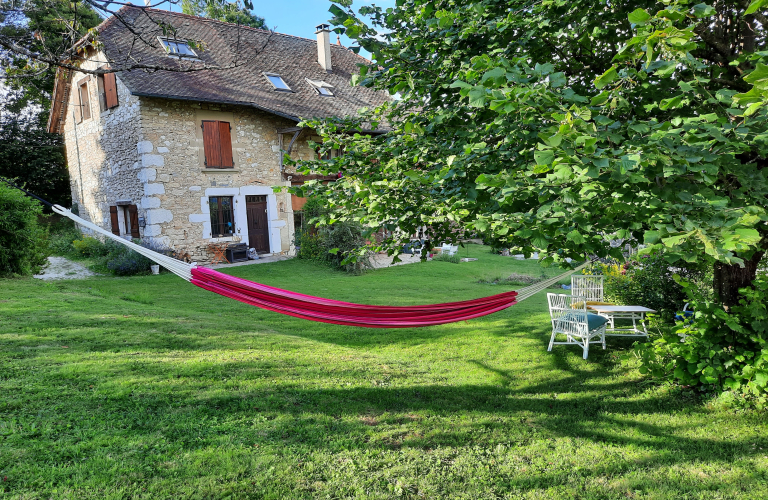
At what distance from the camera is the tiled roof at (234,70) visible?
1212 cm

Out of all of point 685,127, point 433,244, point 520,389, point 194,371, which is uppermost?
point 685,127

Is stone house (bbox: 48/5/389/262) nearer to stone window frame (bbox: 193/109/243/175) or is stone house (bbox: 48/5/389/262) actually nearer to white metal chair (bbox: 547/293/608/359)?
stone window frame (bbox: 193/109/243/175)

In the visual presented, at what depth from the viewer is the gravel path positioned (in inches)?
398

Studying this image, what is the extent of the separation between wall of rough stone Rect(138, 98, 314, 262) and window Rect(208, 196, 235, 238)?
169mm

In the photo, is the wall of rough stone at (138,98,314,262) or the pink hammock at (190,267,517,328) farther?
the wall of rough stone at (138,98,314,262)

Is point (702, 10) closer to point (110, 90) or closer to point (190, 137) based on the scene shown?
point (190, 137)

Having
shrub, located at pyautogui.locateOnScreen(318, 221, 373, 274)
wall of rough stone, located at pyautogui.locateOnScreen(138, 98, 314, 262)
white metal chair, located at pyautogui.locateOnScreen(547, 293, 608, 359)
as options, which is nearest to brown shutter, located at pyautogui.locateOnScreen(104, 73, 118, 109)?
wall of rough stone, located at pyautogui.locateOnScreen(138, 98, 314, 262)

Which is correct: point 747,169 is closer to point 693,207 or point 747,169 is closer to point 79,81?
point 693,207

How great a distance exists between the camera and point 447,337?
21.1ft

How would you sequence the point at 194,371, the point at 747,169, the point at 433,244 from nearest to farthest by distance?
the point at 747,169, the point at 194,371, the point at 433,244

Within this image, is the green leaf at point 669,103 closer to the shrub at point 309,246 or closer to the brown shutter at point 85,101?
the shrub at point 309,246

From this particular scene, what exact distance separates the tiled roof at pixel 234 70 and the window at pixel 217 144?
0.80 metres

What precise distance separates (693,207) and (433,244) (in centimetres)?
233

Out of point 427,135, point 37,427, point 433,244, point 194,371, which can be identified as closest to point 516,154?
point 427,135
